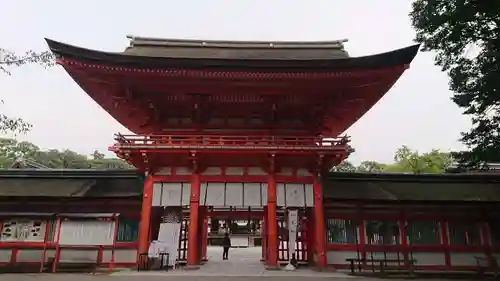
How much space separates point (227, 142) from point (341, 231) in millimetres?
5631

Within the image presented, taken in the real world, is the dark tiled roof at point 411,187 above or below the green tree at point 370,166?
below

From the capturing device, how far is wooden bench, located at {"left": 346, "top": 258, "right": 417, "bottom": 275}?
1262 cm

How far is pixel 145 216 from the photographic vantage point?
42.7 feet

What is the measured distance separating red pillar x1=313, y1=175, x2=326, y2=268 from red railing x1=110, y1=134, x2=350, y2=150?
1465 mm

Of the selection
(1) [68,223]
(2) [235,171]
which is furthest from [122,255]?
(2) [235,171]

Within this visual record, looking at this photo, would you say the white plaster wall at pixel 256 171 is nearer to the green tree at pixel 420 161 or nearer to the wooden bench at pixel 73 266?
the wooden bench at pixel 73 266

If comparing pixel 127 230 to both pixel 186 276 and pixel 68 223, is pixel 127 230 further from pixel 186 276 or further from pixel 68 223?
pixel 186 276

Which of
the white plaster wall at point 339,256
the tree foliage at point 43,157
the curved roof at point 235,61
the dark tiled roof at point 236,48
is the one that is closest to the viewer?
the curved roof at point 235,61

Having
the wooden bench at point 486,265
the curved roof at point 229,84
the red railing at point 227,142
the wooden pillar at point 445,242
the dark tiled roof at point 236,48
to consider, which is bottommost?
the wooden bench at point 486,265

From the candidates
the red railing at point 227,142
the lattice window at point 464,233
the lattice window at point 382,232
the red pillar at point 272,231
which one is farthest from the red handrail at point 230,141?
the lattice window at point 464,233

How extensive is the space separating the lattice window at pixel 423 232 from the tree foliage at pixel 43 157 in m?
46.8

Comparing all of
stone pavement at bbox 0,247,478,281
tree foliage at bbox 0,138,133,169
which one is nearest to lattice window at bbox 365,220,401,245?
stone pavement at bbox 0,247,478,281

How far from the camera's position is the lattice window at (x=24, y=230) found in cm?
1324

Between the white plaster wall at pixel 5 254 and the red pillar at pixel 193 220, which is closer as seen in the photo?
A: the red pillar at pixel 193 220
